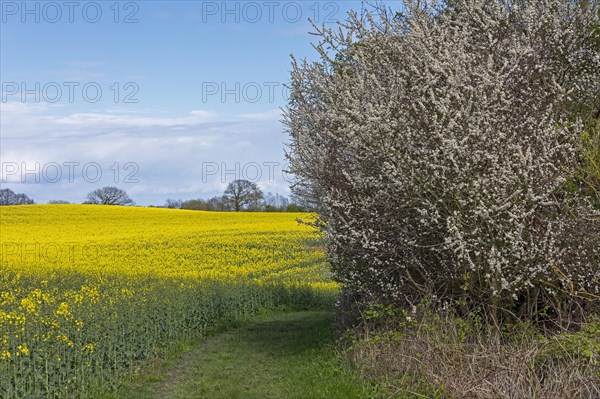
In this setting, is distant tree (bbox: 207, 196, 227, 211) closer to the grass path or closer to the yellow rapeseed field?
the yellow rapeseed field

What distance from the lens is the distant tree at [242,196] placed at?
69750 millimetres

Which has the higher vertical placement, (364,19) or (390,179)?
(364,19)

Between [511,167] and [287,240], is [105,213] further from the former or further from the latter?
[511,167]

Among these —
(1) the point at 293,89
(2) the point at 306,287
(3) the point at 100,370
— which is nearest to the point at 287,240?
(2) the point at 306,287

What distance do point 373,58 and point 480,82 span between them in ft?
9.45

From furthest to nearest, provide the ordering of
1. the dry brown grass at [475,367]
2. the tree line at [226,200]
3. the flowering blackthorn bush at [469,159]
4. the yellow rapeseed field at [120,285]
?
the tree line at [226,200] < the yellow rapeseed field at [120,285] < the flowering blackthorn bush at [469,159] < the dry brown grass at [475,367]

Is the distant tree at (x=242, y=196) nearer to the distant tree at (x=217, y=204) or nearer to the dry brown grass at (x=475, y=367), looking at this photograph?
the distant tree at (x=217, y=204)

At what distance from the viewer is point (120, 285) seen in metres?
17.4

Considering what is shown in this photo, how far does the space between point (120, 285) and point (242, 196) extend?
53354mm

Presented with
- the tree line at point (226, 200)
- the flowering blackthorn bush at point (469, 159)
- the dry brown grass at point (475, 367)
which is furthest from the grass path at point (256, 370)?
the tree line at point (226, 200)

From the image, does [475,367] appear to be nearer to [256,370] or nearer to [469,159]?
[469,159]

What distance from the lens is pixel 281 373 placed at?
495 inches

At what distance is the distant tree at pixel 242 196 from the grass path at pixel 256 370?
52.2 m

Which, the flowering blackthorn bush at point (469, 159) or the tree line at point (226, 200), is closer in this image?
the flowering blackthorn bush at point (469, 159)
